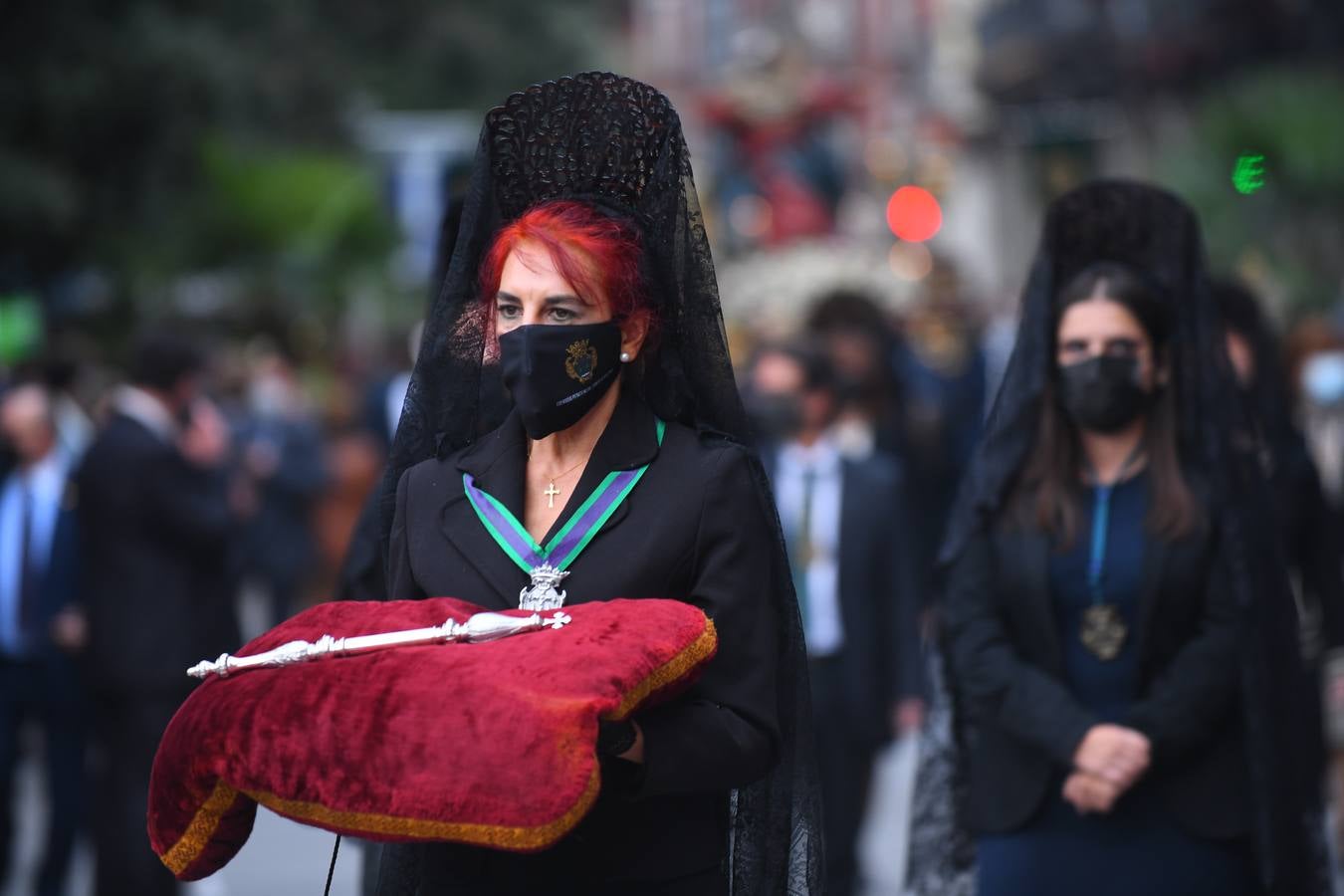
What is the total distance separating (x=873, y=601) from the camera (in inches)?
290

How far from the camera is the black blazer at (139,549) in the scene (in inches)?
299

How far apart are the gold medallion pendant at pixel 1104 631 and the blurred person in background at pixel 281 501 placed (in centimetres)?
1009

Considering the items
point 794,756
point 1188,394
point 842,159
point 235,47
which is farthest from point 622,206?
point 842,159

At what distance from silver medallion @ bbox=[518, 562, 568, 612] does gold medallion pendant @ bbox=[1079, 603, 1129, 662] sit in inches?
76.8

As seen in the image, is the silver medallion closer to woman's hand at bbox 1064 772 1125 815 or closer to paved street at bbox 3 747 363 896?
woman's hand at bbox 1064 772 1125 815

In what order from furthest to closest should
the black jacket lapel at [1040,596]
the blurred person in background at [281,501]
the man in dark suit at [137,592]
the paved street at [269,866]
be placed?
the blurred person in background at [281,501] < the paved street at [269,866] < the man in dark suit at [137,592] < the black jacket lapel at [1040,596]

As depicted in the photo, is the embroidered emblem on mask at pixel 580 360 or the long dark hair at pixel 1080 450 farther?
the long dark hair at pixel 1080 450

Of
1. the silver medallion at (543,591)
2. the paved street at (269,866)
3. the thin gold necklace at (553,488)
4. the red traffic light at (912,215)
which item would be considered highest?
the red traffic light at (912,215)

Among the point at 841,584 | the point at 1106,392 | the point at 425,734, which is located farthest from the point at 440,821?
the point at 841,584

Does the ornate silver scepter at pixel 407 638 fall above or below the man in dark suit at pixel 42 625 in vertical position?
above

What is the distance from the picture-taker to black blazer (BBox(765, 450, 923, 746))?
23.7 ft

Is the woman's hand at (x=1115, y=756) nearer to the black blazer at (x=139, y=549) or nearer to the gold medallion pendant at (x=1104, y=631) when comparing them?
the gold medallion pendant at (x=1104, y=631)

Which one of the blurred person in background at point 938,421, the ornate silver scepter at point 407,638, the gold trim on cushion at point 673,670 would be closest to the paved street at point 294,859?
the blurred person in background at point 938,421

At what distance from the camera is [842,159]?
32.6 metres
